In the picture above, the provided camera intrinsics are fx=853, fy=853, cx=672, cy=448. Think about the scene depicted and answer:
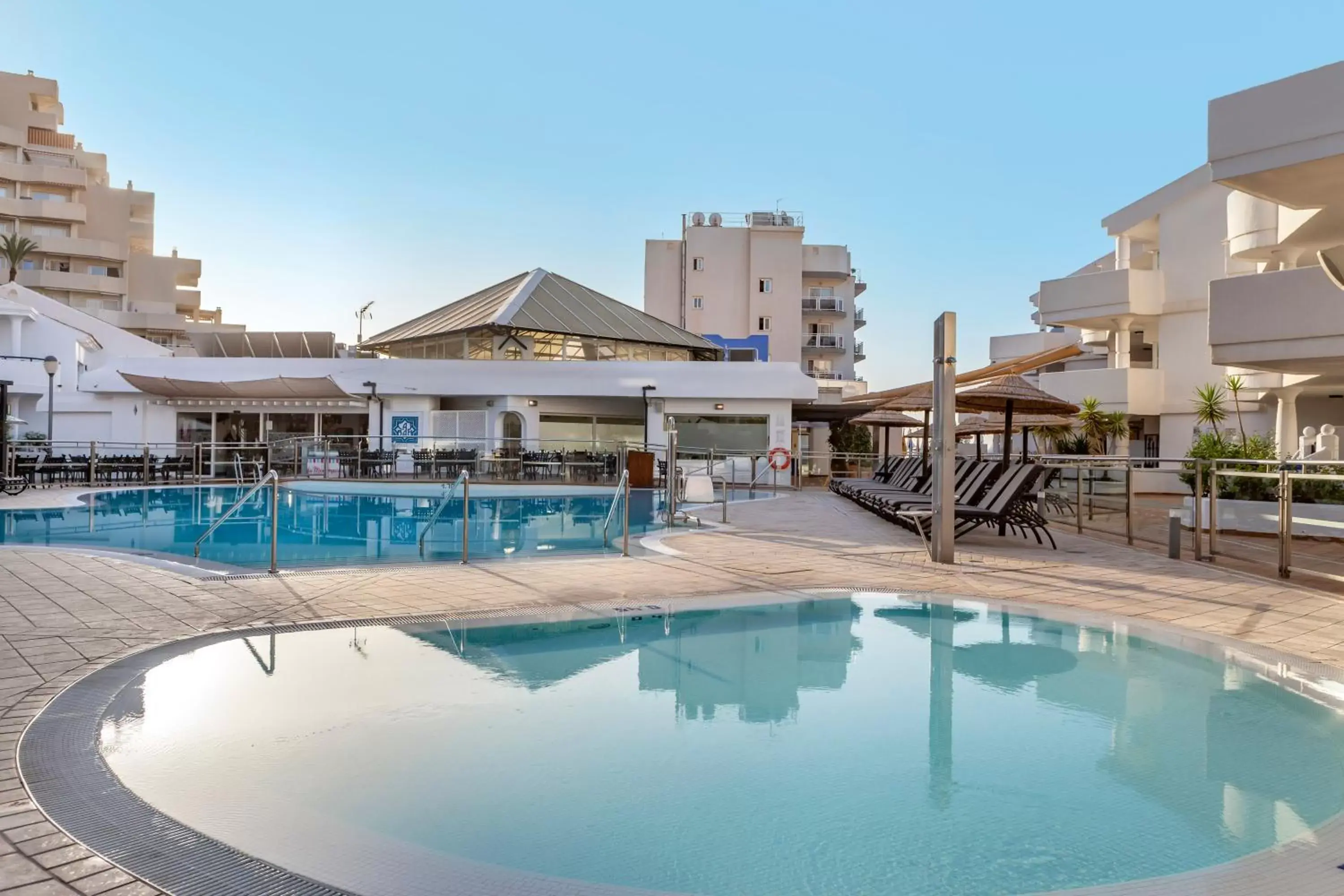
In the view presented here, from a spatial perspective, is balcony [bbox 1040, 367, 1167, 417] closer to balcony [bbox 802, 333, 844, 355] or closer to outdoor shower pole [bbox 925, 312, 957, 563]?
outdoor shower pole [bbox 925, 312, 957, 563]

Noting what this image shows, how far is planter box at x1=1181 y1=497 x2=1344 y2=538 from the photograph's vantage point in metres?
11.6

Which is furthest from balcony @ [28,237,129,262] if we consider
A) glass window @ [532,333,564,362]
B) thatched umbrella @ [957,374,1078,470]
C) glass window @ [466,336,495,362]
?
thatched umbrella @ [957,374,1078,470]

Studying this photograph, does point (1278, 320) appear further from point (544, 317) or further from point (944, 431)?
point (544, 317)

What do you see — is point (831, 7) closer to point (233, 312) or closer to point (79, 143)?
point (79, 143)

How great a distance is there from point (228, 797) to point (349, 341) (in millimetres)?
35871

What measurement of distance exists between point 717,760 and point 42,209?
57.1 meters

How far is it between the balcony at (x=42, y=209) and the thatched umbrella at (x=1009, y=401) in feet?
174

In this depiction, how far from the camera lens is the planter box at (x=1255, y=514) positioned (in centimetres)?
1156

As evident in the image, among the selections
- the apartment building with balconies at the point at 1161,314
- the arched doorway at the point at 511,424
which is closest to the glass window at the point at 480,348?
the arched doorway at the point at 511,424

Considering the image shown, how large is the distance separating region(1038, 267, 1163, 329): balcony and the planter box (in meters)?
12.5

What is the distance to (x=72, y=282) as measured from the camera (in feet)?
153

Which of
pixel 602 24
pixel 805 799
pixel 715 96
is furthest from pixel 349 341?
pixel 805 799

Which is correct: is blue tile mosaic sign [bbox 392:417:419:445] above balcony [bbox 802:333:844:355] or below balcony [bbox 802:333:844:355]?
below

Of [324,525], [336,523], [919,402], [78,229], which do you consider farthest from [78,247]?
[919,402]
